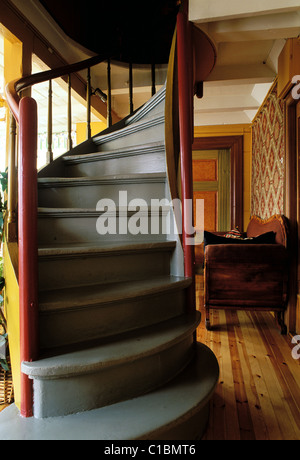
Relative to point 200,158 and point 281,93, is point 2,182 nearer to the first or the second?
point 281,93

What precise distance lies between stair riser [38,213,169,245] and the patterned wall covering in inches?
74.2

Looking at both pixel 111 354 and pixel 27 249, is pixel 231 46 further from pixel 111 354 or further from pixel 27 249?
→ pixel 111 354

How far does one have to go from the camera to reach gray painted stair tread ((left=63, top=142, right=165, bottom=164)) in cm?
175

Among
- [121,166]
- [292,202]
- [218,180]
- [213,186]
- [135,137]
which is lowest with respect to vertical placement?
[292,202]

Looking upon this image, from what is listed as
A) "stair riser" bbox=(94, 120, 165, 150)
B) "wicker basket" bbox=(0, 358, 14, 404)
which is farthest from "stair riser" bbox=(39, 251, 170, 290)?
"stair riser" bbox=(94, 120, 165, 150)

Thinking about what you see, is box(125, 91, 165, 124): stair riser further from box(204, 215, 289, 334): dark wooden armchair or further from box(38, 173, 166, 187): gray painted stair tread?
box(204, 215, 289, 334): dark wooden armchair

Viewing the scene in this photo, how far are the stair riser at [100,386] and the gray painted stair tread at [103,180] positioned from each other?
918 millimetres

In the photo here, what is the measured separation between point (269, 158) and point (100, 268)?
2.97 m

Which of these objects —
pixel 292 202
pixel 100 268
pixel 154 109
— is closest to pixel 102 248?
pixel 100 268

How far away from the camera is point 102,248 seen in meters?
1.26

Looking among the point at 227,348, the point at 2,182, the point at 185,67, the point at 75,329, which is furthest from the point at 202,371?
the point at 185,67

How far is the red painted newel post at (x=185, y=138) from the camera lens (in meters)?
1.46

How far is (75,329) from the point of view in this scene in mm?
1140
